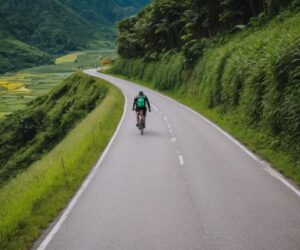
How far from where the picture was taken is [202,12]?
147 ft

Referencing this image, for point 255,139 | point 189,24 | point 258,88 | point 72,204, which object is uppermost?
point 189,24

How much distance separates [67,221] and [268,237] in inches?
154

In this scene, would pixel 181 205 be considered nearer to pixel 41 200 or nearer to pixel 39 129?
pixel 41 200

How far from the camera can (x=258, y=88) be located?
19.4m

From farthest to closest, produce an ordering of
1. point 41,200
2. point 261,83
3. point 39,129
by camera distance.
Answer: point 39,129
point 261,83
point 41,200

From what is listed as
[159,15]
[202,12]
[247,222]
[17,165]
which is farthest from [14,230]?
[159,15]

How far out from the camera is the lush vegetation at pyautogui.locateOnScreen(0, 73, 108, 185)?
35125 mm

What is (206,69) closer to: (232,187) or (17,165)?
(17,165)

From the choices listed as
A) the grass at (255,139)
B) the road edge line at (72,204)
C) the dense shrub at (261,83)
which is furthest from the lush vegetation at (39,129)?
the road edge line at (72,204)

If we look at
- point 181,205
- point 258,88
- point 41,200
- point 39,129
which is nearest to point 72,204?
point 41,200

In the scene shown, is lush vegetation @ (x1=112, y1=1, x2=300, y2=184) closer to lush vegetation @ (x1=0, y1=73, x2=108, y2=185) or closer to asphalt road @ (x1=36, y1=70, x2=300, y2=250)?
asphalt road @ (x1=36, y1=70, x2=300, y2=250)

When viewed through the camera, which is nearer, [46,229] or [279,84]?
[46,229]

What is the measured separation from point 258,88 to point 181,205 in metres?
10.8

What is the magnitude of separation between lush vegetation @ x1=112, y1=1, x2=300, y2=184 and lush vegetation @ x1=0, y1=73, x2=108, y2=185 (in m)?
9.98
